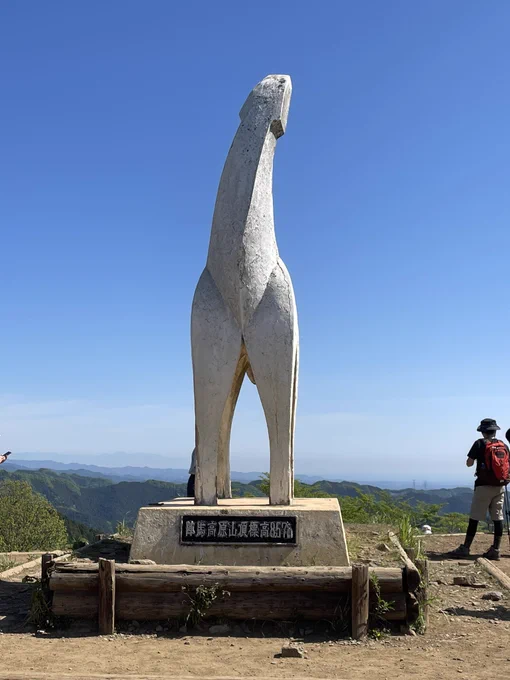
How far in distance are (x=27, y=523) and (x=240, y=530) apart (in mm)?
12731

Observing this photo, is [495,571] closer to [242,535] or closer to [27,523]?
[242,535]

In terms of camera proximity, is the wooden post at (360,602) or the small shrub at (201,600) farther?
the small shrub at (201,600)

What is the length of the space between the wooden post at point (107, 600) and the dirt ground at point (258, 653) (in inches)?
4.4

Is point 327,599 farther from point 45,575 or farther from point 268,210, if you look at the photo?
point 268,210

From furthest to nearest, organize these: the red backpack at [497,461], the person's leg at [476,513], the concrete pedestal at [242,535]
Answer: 1. the person's leg at [476,513]
2. the red backpack at [497,461]
3. the concrete pedestal at [242,535]

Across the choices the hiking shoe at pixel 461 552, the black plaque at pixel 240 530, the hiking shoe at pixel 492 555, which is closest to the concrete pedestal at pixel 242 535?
the black plaque at pixel 240 530

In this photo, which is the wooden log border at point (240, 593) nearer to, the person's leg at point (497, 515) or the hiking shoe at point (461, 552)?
the person's leg at point (497, 515)

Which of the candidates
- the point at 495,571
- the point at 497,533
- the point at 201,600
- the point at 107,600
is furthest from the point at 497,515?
the point at 107,600

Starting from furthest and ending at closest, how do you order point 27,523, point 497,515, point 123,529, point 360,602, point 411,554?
point 27,523 < point 123,529 < point 497,515 < point 411,554 < point 360,602

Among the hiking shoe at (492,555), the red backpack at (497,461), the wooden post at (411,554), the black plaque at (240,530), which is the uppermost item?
the red backpack at (497,461)

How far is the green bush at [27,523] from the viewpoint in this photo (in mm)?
16984

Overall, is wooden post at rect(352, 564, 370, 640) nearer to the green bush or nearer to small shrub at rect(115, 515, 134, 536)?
small shrub at rect(115, 515, 134, 536)

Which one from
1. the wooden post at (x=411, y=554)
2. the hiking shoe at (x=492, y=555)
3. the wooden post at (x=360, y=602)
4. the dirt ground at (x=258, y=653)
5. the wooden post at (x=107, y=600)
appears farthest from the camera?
the hiking shoe at (x=492, y=555)

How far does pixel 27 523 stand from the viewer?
688 inches
